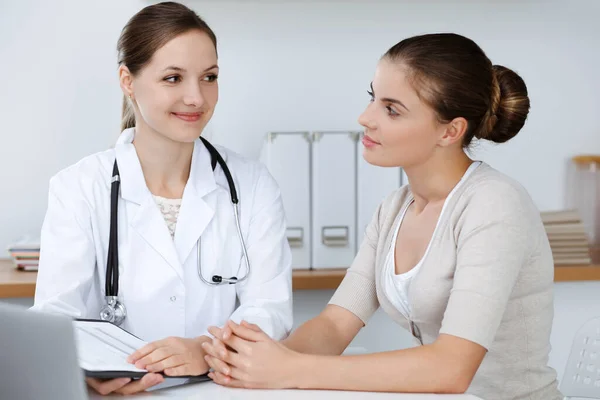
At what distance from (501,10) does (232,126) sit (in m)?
0.99

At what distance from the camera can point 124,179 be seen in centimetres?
178

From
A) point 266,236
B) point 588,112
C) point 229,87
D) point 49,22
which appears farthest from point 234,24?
point 588,112

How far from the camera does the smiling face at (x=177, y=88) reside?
5.68 feet

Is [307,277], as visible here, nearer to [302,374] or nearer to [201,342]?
[201,342]

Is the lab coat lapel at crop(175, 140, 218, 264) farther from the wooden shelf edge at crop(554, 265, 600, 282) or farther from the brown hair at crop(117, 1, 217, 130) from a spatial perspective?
the wooden shelf edge at crop(554, 265, 600, 282)

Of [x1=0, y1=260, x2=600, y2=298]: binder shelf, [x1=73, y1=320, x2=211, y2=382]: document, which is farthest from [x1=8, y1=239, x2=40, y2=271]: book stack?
[x1=73, y1=320, x2=211, y2=382]: document

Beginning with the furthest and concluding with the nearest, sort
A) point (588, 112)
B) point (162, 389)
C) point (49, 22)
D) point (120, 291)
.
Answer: point (588, 112)
point (49, 22)
point (120, 291)
point (162, 389)

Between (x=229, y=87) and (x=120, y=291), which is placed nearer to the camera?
(x=120, y=291)

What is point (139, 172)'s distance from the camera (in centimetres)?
179

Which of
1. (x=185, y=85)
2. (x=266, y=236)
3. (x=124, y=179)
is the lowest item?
(x=266, y=236)

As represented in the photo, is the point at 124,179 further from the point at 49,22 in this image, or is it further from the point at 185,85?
the point at 49,22

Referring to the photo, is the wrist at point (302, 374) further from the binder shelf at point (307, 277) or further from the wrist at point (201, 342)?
the binder shelf at point (307, 277)

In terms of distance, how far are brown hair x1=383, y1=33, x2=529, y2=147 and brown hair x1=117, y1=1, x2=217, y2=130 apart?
469mm

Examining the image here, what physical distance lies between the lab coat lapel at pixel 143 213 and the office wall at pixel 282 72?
90cm
